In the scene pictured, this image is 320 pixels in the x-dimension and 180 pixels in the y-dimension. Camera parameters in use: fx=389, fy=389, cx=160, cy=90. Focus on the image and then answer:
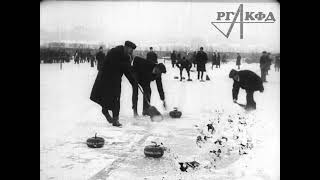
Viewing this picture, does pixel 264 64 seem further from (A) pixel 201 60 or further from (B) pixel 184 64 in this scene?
(B) pixel 184 64

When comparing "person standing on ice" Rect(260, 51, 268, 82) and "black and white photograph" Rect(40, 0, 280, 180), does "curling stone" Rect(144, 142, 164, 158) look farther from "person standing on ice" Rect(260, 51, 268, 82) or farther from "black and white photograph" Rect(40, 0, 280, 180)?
"person standing on ice" Rect(260, 51, 268, 82)

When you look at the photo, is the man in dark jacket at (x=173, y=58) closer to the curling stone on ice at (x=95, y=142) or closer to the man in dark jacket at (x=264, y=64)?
the man in dark jacket at (x=264, y=64)

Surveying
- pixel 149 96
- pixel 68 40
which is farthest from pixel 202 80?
pixel 68 40

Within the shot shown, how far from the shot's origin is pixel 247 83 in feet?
10.7

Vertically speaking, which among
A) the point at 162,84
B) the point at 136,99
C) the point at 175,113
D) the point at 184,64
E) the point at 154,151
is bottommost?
the point at 154,151

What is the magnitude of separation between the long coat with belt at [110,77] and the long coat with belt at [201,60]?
1.91 ft

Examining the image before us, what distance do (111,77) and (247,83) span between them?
1.15 m

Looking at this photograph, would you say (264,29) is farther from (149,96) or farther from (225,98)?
(149,96)

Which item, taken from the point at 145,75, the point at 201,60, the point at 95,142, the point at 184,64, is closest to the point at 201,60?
the point at 201,60

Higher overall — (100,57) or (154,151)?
(100,57)

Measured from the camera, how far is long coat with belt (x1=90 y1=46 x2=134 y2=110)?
10.8 feet

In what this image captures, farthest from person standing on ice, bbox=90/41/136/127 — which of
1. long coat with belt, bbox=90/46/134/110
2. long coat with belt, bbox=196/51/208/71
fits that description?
long coat with belt, bbox=196/51/208/71

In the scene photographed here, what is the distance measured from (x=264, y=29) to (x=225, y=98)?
66cm

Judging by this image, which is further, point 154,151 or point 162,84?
point 162,84
